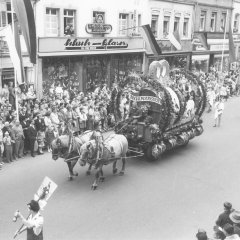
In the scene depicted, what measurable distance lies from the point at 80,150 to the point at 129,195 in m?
1.77

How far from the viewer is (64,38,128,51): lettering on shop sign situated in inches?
811

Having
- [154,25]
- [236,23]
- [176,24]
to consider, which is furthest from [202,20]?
[154,25]

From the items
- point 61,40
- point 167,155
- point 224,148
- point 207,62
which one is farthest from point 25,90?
point 207,62

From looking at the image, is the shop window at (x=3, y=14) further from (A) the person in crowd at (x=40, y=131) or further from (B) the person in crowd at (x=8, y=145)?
(B) the person in crowd at (x=8, y=145)

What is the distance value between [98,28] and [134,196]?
13.8 metres

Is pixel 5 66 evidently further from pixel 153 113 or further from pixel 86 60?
pixel 153 113

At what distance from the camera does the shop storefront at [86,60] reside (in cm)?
1989

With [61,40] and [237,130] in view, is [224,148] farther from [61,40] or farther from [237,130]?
[61,40]

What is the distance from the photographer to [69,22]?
21.0m

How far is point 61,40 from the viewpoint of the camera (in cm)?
2000

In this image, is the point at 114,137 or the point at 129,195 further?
the point at 114,137

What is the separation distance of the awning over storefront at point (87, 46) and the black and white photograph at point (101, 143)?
6cm

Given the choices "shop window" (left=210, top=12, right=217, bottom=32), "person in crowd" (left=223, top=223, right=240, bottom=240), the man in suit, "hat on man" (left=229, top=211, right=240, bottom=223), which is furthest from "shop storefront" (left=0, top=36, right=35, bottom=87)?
"shop window" (left=210, top=12, right=217, bottom=32)

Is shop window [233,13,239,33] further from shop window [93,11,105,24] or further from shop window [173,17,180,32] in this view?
shop window [93,11,105,24]
